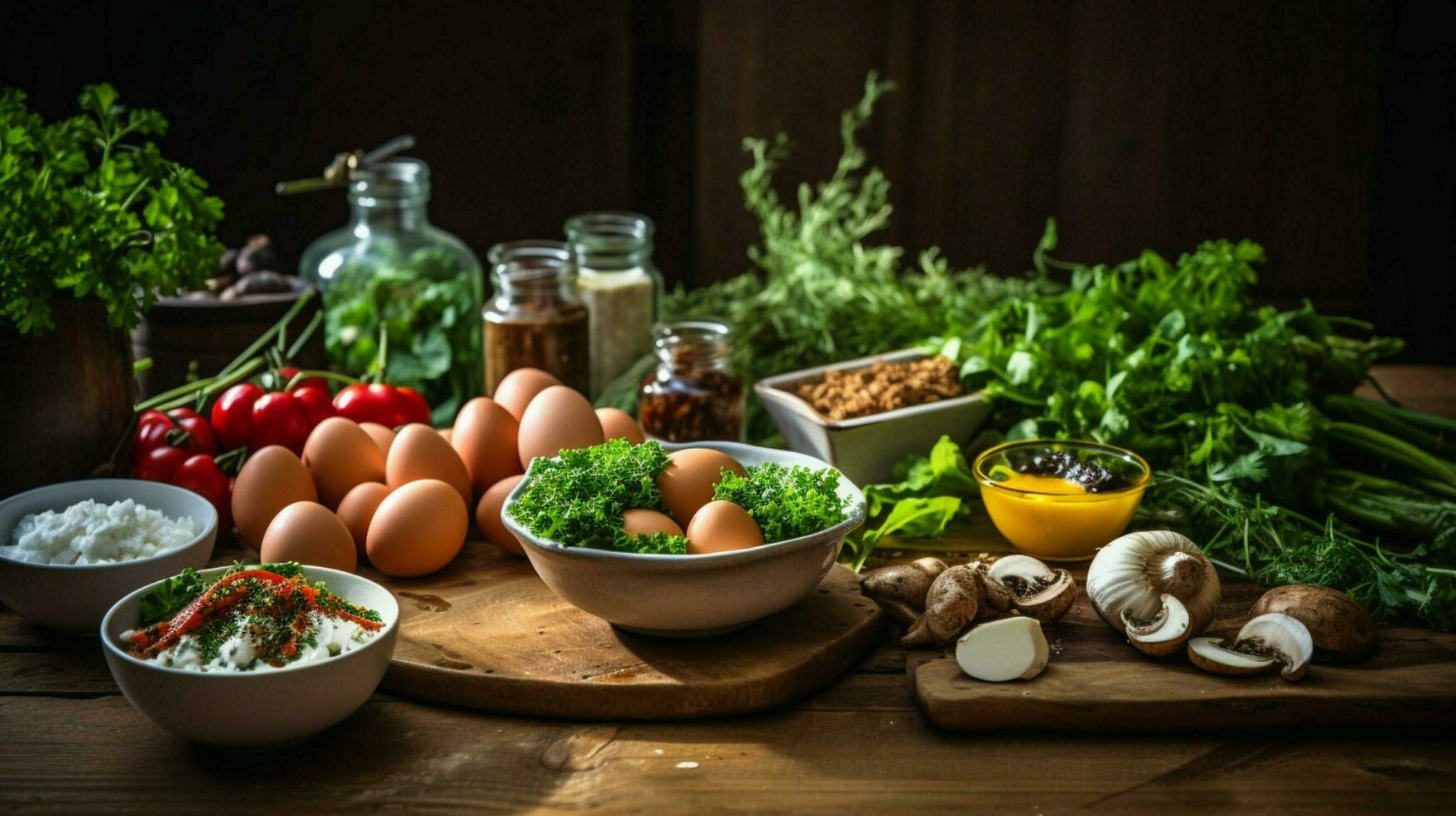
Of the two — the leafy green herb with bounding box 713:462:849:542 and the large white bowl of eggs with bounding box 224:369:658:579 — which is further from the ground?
the leafy green herb with bounding box 713:462:849:542

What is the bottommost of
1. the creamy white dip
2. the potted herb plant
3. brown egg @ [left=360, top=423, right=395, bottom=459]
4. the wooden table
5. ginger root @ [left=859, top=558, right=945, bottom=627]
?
the wooden table

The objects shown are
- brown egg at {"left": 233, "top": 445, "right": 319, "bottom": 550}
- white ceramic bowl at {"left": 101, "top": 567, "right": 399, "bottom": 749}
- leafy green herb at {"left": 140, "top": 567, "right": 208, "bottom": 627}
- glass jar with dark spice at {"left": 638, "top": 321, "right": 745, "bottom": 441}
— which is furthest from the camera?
glass jar with dark spice at {"left": 638, "top": 321, "right": 745, "bottom": 441}

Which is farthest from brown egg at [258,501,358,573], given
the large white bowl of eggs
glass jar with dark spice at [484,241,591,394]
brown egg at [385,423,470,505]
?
glass jar with dark spice at [484,241,591,394]

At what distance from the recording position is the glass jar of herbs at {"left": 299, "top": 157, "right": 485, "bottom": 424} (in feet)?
7.24

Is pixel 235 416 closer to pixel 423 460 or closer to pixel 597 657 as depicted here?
pixel 423 460

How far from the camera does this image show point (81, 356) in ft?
5.37

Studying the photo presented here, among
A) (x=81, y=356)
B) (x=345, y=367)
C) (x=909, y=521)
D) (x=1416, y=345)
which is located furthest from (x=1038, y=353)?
(x=1416, y=345)

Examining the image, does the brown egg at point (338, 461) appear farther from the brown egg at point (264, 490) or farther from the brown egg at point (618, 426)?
the brown egg at point (618, 426)

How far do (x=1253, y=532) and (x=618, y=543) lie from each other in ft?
2.96

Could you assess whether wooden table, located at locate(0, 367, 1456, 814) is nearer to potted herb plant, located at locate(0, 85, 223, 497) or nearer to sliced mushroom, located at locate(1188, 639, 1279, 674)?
sliced mushroom, located at locate(1188, 639, 1279, 674)

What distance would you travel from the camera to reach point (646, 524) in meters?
1.37

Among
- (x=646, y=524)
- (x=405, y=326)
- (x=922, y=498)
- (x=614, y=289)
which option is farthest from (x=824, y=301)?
(x=646, y=524)

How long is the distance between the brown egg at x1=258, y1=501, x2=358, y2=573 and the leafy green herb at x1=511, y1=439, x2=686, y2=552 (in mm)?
259

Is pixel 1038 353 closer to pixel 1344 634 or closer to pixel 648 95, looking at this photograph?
pixel 1344 634
